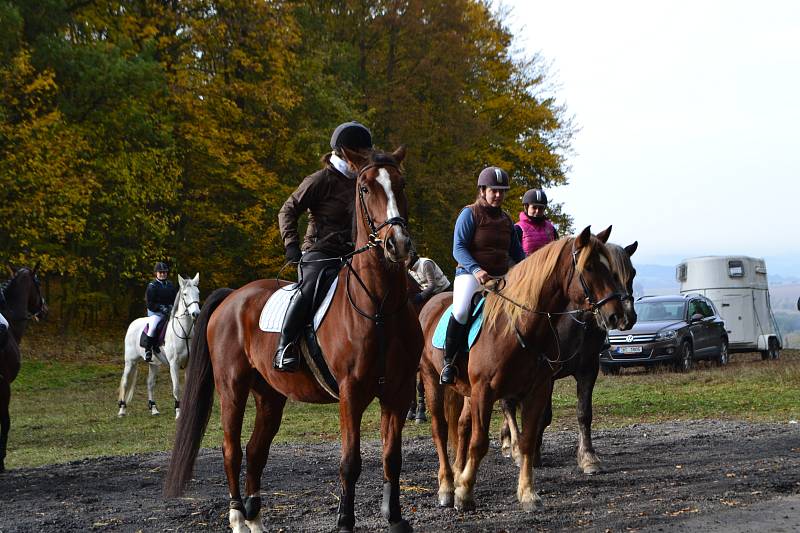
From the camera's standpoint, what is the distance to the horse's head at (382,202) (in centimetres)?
589

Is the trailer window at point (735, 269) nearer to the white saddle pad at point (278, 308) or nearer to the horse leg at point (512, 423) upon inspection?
the horse leg at point (512, 423)

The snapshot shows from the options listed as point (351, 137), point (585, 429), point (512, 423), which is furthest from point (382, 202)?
point (585, 429)

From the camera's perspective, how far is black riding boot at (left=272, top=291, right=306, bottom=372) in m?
6.88

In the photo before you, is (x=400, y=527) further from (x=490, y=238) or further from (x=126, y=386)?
(x=126, y=386)

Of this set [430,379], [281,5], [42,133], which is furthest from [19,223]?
[430,379]

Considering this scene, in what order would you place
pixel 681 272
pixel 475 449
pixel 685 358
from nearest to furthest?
pixel 475 449, pixel 685 358, pixel 681 272

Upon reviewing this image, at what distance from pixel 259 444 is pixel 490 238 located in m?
2.76

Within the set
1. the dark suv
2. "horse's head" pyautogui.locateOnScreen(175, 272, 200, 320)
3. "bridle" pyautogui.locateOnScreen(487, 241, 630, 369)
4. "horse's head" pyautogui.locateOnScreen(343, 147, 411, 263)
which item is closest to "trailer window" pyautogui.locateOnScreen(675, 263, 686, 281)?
the dark suv

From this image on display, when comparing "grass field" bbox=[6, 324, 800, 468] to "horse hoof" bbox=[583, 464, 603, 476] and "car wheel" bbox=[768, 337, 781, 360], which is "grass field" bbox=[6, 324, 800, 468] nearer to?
"horse hoof" bbox=[583, 464, 603, 476]

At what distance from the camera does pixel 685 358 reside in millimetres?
24141

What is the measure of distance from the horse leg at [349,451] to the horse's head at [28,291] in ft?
30.4

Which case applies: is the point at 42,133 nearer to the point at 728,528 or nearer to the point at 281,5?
the point at 281,5

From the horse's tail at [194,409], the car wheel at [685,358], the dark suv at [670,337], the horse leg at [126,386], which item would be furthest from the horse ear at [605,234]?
the car wheel at [685,358]

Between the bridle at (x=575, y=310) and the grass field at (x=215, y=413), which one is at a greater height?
the bridle at (x=575, y=310)
